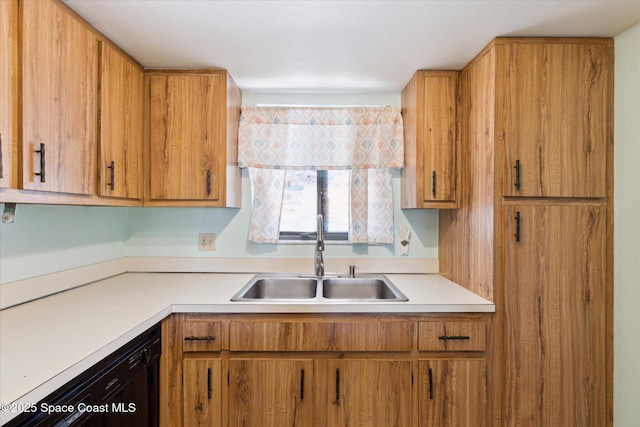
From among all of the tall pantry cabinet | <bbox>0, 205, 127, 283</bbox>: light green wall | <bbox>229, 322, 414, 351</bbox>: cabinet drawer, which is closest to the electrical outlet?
<bbox>0, 205, 127, 283</bbox>: light green wall

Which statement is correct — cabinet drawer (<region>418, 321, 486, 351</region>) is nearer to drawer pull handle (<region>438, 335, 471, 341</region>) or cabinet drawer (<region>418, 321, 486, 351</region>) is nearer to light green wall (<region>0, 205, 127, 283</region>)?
drawer pull handle (<region>438, 335, 471, 341</region>)

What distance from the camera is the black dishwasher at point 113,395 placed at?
90cm

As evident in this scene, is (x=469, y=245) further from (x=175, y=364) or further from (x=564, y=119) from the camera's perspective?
(x=175, y=364)

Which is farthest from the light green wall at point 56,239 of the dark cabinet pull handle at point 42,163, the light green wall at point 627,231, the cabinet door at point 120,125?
the light green wall at point 627,231

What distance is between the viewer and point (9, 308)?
1436mm

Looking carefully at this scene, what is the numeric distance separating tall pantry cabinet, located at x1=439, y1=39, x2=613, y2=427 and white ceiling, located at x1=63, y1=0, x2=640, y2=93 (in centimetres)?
16

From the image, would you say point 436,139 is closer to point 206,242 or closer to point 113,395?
point 206,242

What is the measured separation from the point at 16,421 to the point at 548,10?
7.12 ft

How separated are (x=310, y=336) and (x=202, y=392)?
1.84 ft

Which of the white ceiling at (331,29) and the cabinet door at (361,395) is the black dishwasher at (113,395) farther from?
the white ceiling at (331,29)

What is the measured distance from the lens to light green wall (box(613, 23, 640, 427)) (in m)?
1.44

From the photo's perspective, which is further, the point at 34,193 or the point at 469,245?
the point at 469,245

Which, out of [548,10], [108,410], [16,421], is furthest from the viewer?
[548,10]

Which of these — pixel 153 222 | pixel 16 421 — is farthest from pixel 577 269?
pixel 153 222
